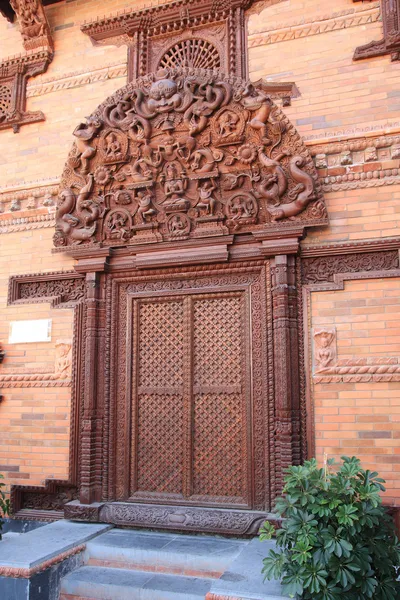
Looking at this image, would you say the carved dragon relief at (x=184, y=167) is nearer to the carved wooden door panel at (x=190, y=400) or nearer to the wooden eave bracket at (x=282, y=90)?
the wooden eave bracket at (x=282, y=90)

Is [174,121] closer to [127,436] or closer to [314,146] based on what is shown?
[314,146]

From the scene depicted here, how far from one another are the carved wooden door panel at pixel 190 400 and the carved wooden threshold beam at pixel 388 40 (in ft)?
8.55

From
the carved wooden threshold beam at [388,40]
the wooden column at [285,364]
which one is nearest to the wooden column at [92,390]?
the wooden column at [285,364]

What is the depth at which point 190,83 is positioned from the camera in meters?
5.48

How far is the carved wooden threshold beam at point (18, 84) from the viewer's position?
636cm

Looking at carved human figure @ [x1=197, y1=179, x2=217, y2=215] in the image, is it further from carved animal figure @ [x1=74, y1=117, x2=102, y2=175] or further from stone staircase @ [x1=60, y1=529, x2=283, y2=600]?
stone staircase @ [x1=60, y1=529, x2=283, y2=600]

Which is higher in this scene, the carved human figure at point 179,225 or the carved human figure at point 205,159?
the carved human figure at point 205,159

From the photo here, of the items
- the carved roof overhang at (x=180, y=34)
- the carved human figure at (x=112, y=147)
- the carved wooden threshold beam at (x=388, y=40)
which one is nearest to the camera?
the carved wooden threshold beam at (x=388, y=40)

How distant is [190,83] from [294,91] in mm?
1039

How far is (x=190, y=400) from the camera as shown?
208 inches

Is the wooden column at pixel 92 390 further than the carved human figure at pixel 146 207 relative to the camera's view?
No

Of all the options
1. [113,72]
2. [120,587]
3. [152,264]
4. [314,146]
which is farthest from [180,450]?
[113,72]

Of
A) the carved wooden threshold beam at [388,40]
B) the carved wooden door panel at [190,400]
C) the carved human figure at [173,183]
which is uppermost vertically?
the carved wooden threshold beam at [388,40]

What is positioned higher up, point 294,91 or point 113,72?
point 113,72
